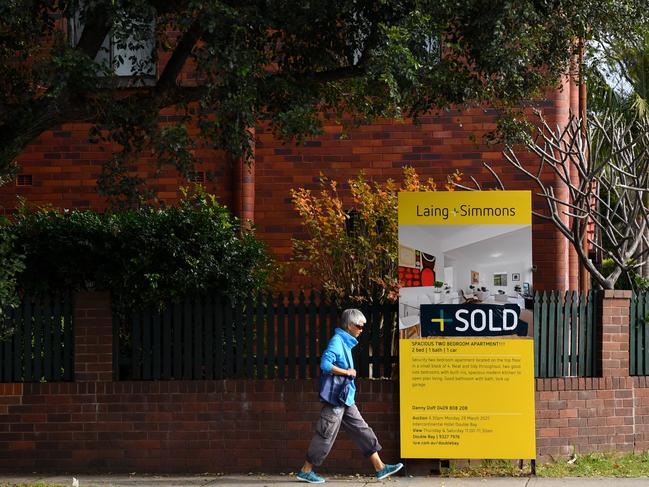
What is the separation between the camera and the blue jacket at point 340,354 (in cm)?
960

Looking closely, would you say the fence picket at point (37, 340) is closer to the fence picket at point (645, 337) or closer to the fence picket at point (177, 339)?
the fence picket at point (177, 339)

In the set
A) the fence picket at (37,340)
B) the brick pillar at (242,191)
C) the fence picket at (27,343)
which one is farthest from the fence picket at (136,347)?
the brick pillar at (242,191)

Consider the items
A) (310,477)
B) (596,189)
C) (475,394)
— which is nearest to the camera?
(310,477)

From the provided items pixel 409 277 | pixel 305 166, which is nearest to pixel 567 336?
pixel 409 277

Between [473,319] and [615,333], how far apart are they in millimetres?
1941

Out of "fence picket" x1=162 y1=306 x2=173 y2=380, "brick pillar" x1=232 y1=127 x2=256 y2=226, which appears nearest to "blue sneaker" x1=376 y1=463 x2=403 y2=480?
"fence picket" x1=162 y1=306 x2=173 y2=380

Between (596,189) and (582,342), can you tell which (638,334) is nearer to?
(582,342)

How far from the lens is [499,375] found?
33.2 ft

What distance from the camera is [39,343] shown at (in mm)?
10797

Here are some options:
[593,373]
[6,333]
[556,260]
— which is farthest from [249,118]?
[556,260]

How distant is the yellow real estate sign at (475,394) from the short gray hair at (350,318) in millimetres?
659

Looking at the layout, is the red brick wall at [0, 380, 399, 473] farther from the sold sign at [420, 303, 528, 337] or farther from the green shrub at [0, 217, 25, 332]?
the green shrub at [0, 217, 25, 332]

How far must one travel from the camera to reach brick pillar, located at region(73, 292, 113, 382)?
10.7 meters

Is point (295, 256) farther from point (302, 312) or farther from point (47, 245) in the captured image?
point (47, 245)
